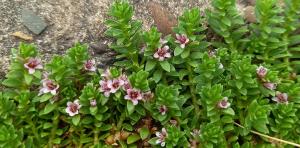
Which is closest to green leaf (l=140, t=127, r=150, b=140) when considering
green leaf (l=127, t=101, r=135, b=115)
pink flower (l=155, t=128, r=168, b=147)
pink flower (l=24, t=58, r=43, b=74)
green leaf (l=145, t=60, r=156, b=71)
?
pink flower (l=155, t=128, r=168, b=147)

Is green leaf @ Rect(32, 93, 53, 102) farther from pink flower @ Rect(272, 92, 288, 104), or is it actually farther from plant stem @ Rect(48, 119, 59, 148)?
pink flower @ Rect(272, 92, 288, 104)

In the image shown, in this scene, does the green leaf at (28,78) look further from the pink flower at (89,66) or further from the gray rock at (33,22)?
the gray rock at (33,22)

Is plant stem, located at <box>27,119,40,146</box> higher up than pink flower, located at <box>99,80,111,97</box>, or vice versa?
pink flower, located at <box>99,80,111,97</box>

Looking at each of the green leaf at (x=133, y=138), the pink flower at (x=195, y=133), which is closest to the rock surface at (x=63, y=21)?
the green leaf at (x=133, y=138)

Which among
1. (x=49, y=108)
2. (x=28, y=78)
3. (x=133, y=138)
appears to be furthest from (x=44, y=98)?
(x=133, y=138)

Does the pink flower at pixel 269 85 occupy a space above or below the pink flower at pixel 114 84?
below

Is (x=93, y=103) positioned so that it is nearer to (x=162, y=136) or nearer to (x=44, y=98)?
(x=44, y=98)
